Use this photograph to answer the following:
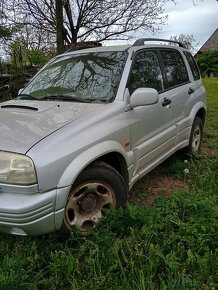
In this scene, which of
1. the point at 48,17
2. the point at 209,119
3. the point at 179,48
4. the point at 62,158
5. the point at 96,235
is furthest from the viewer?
the point at 48,17

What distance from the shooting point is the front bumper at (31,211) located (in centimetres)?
252

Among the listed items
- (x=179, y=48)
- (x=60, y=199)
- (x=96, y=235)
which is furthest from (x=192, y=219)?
(x=179, y=48)

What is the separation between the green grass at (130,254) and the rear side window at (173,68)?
6.03 ft

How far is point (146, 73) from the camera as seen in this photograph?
412 cm

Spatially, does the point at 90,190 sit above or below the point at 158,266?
above

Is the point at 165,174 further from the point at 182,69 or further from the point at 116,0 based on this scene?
the point at 116,0

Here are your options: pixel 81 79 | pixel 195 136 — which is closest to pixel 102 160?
pixel 81 79

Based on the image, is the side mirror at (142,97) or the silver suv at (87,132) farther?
the side mirror at (142,97)

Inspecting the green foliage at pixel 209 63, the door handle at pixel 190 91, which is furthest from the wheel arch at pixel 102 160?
the green foliage at pixel 209 63

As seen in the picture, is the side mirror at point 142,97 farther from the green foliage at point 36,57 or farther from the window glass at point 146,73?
the green foliage at point 36,57

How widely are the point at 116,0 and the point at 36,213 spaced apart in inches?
356

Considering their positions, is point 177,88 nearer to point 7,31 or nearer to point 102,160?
point 102,160

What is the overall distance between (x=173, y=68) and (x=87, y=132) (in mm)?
2361

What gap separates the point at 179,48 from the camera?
5297 millimetres
